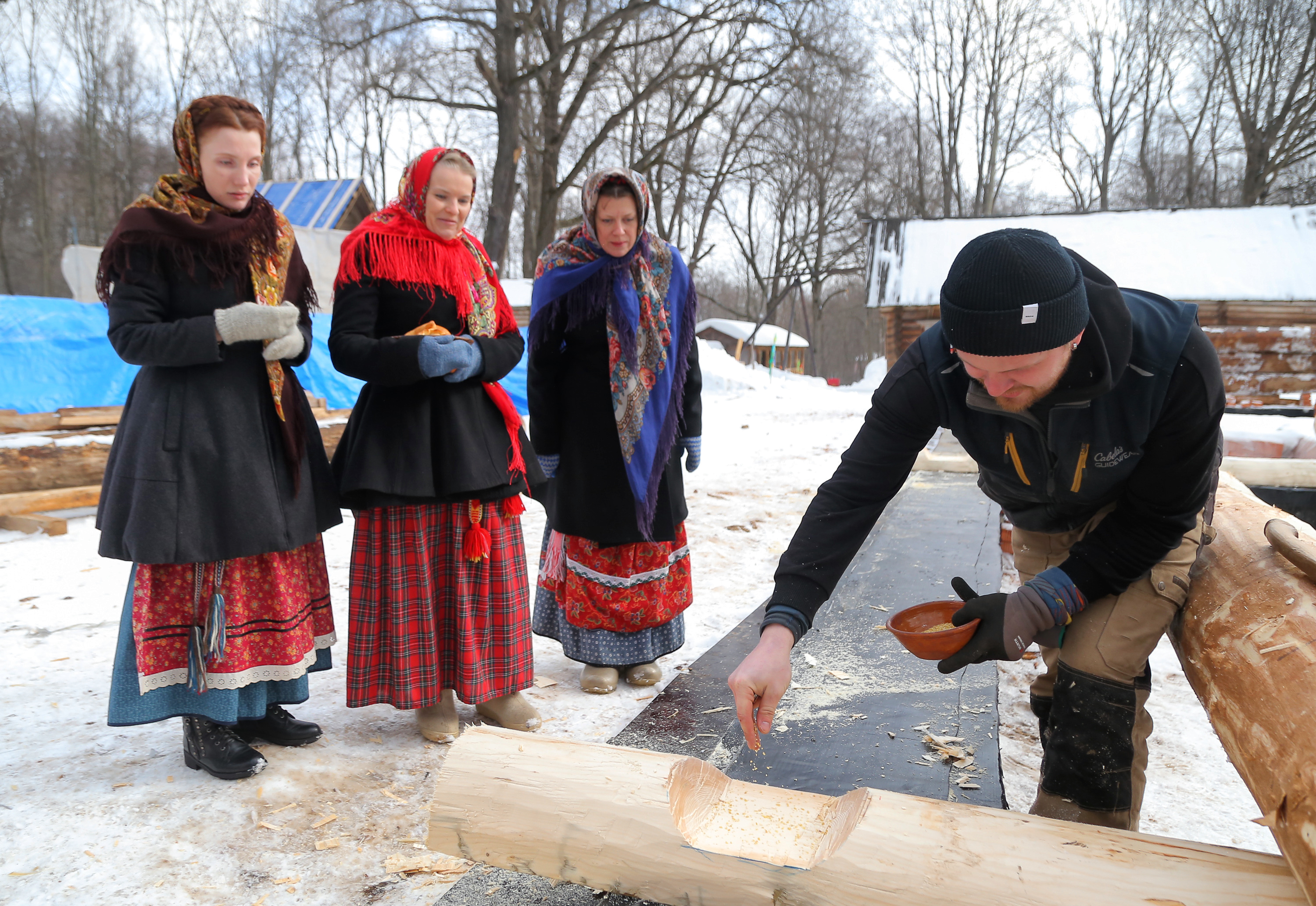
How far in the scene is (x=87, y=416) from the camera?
5973 millimetres

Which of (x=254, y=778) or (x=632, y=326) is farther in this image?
(x=632, y=326)

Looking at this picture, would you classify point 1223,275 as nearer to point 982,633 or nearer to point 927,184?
point 982,633

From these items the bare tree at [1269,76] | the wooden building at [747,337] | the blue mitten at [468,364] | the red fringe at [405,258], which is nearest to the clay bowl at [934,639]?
the blue mitten at [468,364]

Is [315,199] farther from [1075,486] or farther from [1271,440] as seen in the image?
[1075,486]

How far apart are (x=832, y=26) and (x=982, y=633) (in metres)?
14.9

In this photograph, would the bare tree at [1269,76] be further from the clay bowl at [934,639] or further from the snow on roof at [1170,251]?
the clay bowl at [934,639]

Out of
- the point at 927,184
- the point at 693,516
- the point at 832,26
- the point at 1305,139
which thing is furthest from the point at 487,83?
the point at 927,184

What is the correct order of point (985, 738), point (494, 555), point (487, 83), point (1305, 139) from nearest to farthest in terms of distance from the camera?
point (985, 738) < point (494, 555) < point (487, 83) < point (1305, 139)

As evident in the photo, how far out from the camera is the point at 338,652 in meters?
3.42

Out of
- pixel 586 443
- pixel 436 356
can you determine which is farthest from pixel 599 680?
pixel 436 356

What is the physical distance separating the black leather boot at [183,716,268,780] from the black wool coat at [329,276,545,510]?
0.75m

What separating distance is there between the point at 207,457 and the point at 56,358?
5547mm

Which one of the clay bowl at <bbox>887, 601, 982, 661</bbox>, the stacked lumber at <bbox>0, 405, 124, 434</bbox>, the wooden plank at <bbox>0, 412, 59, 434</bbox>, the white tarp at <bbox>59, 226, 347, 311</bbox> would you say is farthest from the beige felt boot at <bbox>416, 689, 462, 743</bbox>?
the white tarp at <bbox>59, 226, 347, 311</bbox>

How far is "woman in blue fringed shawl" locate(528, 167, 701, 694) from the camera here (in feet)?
9.59
